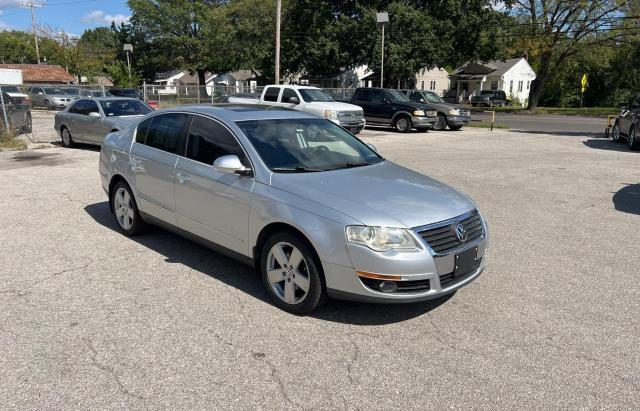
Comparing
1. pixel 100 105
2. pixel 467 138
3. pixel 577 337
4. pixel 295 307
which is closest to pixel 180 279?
pixel 295 307

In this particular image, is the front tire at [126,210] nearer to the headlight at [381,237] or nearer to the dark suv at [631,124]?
the headlight at [381,237]

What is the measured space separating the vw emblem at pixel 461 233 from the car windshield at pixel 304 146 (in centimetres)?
128

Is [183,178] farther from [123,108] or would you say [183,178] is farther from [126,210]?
[123,108]

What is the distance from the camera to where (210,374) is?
325cm

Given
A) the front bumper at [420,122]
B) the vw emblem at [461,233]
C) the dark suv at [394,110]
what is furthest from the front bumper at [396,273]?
the dark suv at [394,110]

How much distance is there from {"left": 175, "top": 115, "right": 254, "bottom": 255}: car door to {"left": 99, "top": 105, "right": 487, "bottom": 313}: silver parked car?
1 centimetres

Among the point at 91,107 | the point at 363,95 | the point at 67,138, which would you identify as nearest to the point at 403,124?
the point at 363,95

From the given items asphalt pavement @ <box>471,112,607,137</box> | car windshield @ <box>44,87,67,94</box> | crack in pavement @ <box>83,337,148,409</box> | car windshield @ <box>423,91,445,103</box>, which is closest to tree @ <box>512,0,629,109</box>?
asphalt pavement @ <box>471,112,607,137</box>

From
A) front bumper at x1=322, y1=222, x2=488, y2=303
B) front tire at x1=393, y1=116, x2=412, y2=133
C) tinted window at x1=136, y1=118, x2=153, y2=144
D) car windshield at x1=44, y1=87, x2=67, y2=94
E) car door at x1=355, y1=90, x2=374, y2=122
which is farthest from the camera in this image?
car windshield at x1=44, y1=87, x2=67, y2=94

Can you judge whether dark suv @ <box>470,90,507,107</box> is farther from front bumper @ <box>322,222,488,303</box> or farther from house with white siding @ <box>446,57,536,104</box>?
front bumper @ <box>322,222,488,303</box>

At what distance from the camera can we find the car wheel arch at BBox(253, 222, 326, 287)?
12.7 ft

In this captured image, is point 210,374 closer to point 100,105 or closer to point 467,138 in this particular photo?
point 100,105

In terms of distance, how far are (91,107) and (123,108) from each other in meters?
0.85

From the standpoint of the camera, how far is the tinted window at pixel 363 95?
22656mm
